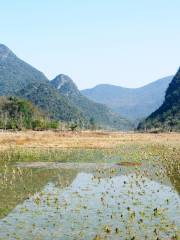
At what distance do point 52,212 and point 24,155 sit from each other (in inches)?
1484

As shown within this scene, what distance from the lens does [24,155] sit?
64688 mm

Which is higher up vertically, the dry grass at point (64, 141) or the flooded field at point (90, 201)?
the dry grass at point (64, 141)

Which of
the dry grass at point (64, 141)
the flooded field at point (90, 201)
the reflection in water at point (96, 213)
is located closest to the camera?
the reflection in water at point (96, 213)

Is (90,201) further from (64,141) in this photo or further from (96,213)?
(64,141)

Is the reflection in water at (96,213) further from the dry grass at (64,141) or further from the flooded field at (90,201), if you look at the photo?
the dry grass at (64,141)

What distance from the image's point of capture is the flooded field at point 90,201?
23.5 meters

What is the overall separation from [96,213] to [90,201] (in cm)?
392

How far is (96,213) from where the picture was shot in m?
27.6

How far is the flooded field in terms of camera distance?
2345cm

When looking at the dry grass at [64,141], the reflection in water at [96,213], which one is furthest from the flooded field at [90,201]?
the dry grass at [64,141]

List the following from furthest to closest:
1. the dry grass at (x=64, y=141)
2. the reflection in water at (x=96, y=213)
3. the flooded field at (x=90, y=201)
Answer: the dry grass at (x=64, y=141) < the flooded field at (x=90, y=201) < the reflection in water at (x=96, y=213)

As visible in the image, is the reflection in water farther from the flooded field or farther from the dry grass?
the dry grass

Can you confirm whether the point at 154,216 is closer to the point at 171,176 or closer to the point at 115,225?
the point at 115,225

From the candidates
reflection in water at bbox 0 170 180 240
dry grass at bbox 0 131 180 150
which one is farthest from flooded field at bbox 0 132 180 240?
dry grass at bbox 0 131 180 150
